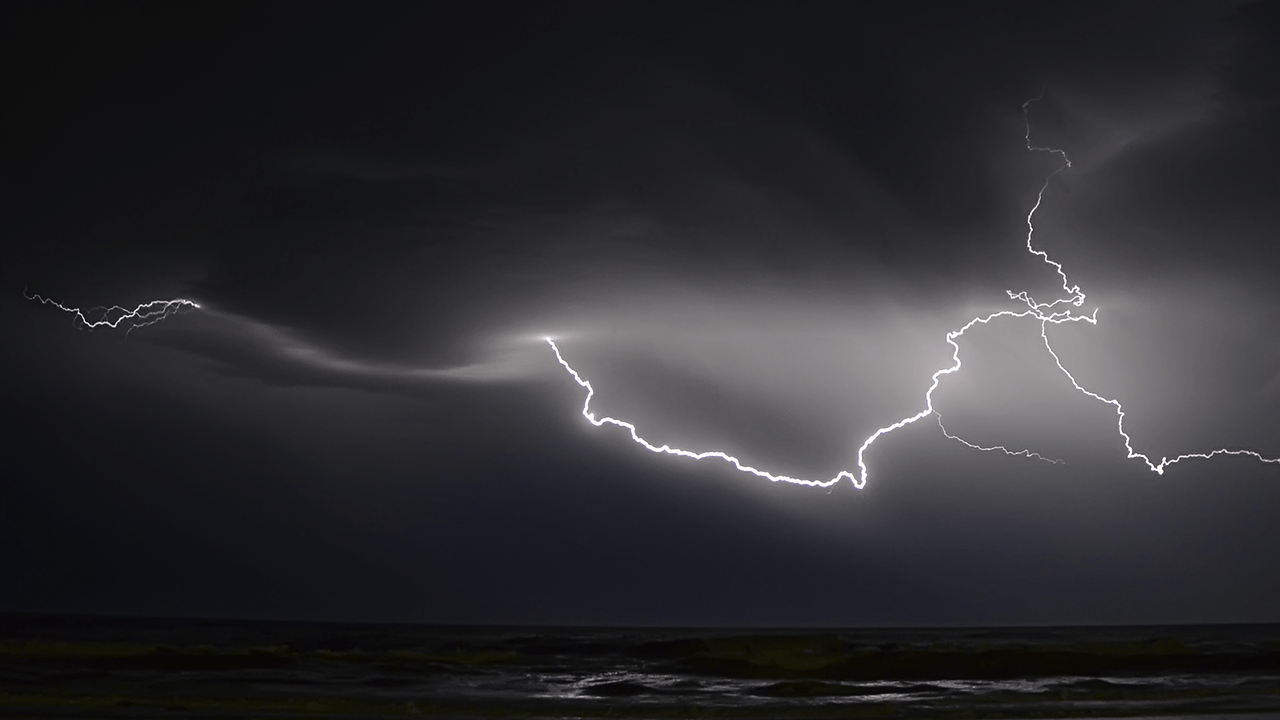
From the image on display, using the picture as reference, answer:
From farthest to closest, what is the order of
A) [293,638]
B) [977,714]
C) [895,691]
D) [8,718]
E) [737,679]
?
[293,638] → [737,679] → [895,691] → [977,714] → [8,718]

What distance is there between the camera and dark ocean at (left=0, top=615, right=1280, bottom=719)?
34.4 ft

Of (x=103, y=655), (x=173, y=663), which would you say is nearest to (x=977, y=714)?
(x=173, y=663)

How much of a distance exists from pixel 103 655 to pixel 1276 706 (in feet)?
69.6

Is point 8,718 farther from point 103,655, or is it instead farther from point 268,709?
point 103,655

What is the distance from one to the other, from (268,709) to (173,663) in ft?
30.8

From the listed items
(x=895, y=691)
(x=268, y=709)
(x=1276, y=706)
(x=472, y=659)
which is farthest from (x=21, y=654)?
(x=1276, y=706)

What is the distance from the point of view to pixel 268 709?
10141 mm

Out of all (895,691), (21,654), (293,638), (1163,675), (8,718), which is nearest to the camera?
(8,718)

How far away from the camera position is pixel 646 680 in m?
15.8

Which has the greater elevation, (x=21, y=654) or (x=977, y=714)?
(x=977, y=714)

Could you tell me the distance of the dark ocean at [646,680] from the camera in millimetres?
10492

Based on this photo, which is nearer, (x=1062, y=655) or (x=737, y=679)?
(x=737, y=679)

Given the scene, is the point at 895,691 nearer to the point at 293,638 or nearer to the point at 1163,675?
the point at 1163,675

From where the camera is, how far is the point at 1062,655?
67.4ft
